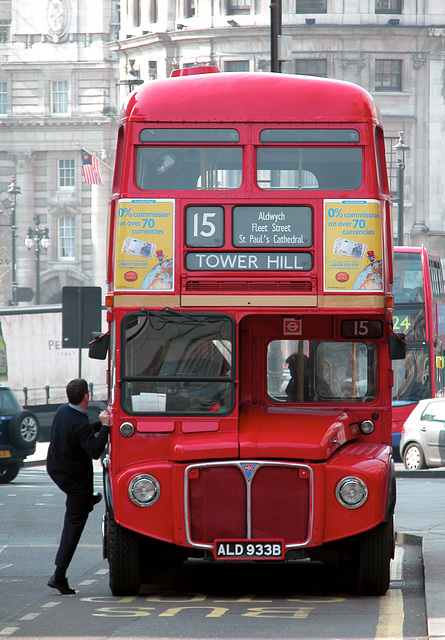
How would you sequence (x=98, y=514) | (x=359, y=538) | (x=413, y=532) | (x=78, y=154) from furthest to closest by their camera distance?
(x=78, y=154)
(x=98, y=514)
(x=413, y=532)
(x=359, y=538)

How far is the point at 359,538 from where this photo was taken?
903 cm

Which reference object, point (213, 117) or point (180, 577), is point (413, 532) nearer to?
point (180, 577)

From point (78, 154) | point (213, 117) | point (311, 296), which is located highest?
point (78, 154)

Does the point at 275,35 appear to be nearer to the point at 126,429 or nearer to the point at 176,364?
the point at 176,364

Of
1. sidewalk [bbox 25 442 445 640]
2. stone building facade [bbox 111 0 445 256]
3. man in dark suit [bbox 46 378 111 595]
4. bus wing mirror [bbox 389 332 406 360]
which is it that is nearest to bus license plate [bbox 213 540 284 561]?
sidewalk [bbox 25 442 445 640]

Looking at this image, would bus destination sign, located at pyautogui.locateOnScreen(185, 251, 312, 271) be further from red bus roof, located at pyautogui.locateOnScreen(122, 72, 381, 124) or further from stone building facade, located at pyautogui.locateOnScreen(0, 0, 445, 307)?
stone building facade, located at pyautogui.locateOnScreen(0, 0, 445, 307)

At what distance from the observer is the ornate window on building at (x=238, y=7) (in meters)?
59.1

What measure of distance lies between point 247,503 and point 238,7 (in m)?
53.1

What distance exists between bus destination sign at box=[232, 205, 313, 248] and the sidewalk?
2771mm

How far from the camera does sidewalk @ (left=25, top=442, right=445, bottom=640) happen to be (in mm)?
8041

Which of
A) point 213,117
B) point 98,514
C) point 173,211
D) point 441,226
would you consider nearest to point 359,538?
point 173,211

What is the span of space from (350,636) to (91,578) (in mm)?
3692

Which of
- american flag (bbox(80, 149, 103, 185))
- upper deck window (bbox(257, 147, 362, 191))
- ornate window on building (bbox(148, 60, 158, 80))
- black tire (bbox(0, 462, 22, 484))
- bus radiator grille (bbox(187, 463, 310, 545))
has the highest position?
ornate window on building (bbox(148, 60, 158, 80))

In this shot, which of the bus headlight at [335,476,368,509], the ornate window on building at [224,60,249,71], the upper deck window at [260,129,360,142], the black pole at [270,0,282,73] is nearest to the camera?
the bus headlight at [335,476,368,509]
